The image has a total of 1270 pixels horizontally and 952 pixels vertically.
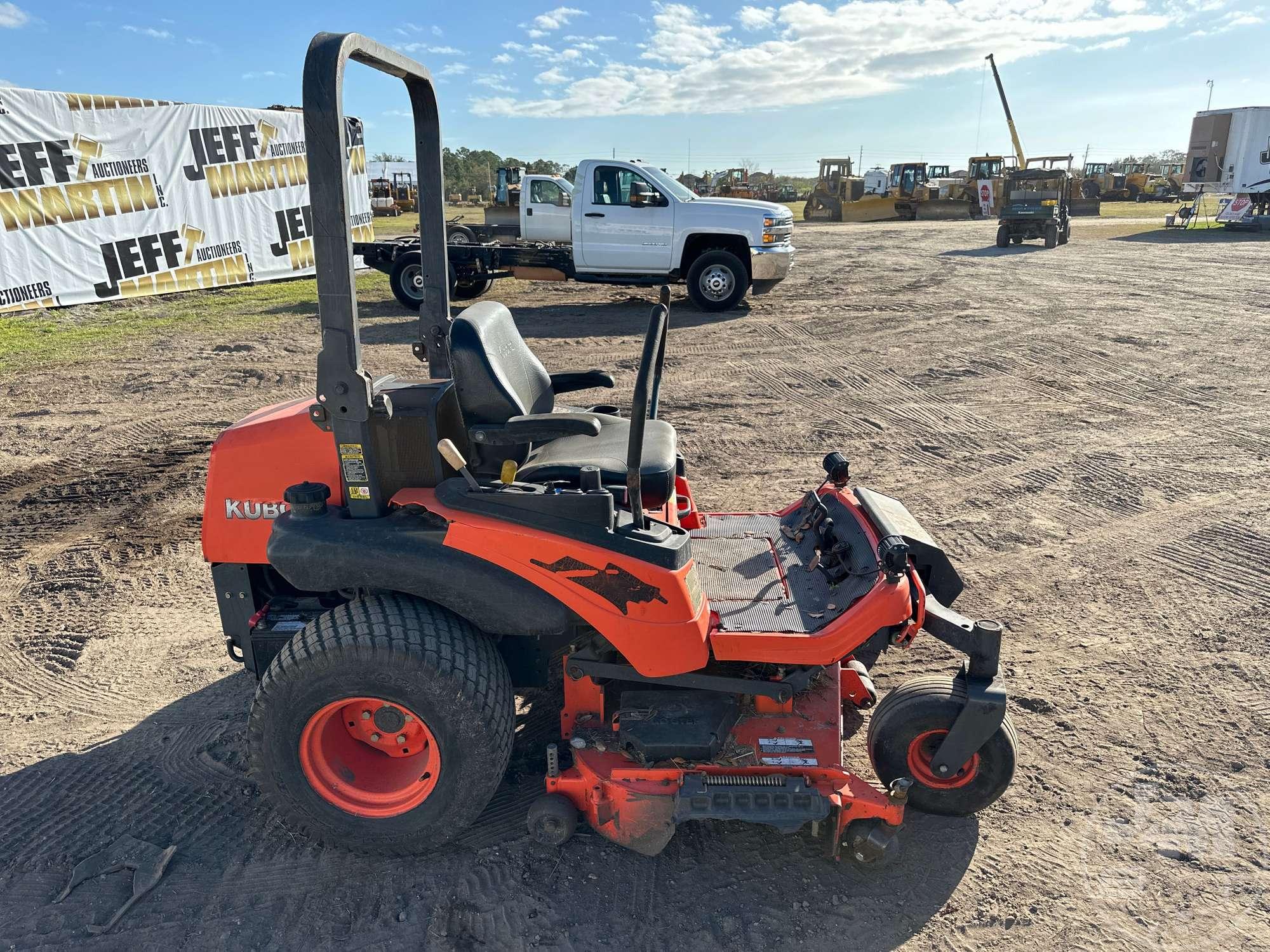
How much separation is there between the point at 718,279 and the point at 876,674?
9005 mm

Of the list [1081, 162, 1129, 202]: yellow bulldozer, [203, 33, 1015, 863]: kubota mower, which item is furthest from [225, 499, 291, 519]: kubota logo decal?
[1081, 162, 1129, 202]: yellow bulldozer

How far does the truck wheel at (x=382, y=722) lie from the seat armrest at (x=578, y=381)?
4.83 ft

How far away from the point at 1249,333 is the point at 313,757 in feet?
37.4

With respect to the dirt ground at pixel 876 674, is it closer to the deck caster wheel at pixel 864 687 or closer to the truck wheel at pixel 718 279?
the deck caster wheel at pixel 864 687

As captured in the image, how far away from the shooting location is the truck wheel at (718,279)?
1189cm

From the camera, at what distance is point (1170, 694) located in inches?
140

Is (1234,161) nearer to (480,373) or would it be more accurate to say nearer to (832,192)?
(832,192)

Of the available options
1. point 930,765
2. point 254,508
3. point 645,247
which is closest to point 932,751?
point 930,765

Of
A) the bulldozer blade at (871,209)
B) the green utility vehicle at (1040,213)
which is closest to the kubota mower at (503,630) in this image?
the green utility vehicle at (1040,213)

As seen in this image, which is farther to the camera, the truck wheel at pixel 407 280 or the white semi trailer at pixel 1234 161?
the white semi trailer at pixel 1234 161

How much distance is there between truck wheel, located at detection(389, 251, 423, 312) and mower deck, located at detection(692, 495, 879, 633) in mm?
10130

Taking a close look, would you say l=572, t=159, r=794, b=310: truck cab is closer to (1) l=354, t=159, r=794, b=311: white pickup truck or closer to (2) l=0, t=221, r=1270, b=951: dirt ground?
(1) l=354, t=159, r=794, b=311: white pickup truck

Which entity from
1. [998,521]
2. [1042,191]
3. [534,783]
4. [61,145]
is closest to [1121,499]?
[998,521]

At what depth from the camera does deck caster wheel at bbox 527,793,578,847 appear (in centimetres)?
255
